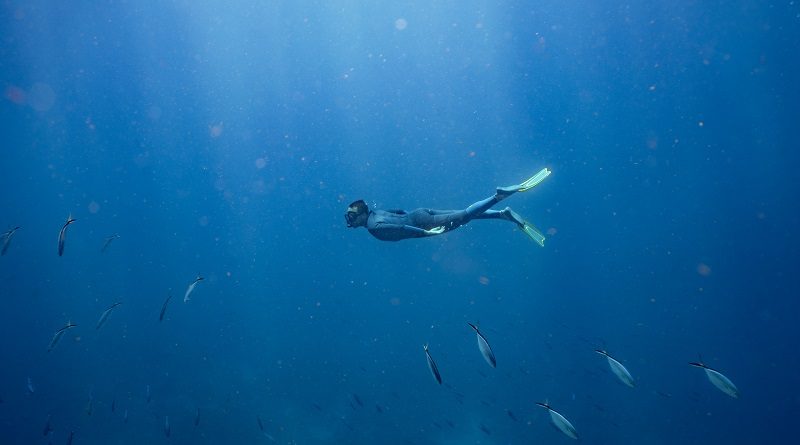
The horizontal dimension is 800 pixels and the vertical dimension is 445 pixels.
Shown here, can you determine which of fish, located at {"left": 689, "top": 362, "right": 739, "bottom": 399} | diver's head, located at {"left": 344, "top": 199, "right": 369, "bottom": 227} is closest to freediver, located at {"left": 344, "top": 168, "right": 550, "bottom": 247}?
diver's head, located at {"left": 344, "top": 199, "right": 369, "bottom": 227}

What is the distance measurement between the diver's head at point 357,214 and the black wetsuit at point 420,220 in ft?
0.38

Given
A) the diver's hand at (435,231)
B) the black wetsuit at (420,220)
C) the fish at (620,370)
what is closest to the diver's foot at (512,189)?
the black wetsuit at (420,220)

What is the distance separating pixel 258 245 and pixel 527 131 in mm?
30533

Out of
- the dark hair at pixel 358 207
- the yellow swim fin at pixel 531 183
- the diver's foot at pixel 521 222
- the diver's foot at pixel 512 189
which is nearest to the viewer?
the diver's foot at pixel 512 189

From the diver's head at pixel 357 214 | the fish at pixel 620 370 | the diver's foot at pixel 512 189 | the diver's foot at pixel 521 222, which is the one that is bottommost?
the fish at pixel 620 370

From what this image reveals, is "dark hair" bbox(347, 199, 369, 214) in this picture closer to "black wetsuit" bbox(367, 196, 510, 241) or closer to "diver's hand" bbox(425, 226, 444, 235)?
"black wetsuit" bbox(367, 196, 510, 241)

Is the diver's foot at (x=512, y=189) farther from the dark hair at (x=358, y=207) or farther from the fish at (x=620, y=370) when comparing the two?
the fish at (x=620, y=370)

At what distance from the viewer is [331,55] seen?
31.9m

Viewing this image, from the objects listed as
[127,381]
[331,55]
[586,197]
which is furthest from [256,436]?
[586,197]

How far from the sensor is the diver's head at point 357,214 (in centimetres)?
716

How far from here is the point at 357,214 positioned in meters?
7.25

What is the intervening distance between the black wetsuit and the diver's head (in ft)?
0.38

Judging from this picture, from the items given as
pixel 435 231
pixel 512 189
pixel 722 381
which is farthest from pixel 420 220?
pixel 722 381

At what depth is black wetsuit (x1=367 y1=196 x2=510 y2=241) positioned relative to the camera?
22.6 ft
